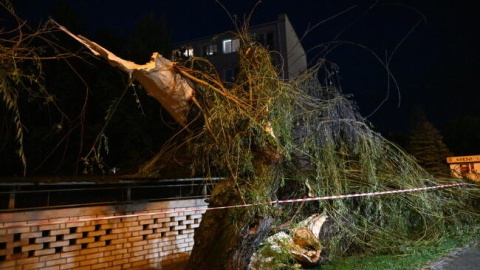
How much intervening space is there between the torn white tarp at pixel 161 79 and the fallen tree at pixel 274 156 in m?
0.01

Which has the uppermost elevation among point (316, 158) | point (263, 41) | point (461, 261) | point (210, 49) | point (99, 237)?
point (210, 49)

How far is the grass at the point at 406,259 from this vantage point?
16.6 ft

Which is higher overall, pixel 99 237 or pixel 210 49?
pixel 210 49

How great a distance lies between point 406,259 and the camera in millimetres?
5344

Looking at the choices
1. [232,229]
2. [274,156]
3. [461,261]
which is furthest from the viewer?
[461,261]

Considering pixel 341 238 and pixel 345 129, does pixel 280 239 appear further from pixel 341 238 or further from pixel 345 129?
pixel 345 129

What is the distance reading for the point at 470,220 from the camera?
24.2 ft

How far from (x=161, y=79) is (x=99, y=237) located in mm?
2266

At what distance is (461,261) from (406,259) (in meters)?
0.77

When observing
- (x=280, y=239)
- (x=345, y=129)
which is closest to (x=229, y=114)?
(x=280, y=239)

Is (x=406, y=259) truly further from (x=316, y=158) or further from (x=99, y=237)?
(x=99, y=237)

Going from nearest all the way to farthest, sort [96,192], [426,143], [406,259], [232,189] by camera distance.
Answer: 1. [232,189]
2. [406,259]
3. [96,192]
4. [426,143]

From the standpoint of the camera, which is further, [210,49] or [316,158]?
[210,49]

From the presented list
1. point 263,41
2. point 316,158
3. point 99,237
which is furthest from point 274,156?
point 263,41
